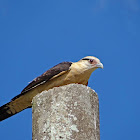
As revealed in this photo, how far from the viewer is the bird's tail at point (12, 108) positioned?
6109 mm

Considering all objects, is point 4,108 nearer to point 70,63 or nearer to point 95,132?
point 70,63

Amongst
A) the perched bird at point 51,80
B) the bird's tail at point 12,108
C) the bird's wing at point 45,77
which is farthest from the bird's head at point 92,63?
the bird's tail at point 12,108

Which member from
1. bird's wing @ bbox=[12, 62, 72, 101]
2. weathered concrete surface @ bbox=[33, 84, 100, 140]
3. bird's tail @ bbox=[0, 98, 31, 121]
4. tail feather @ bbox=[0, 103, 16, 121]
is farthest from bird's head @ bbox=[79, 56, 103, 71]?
tail feather @ bbox=[0, 103, 16, 121]

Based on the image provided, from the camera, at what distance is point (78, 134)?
4.39 metres

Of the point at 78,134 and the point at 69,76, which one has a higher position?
the point at 69,76

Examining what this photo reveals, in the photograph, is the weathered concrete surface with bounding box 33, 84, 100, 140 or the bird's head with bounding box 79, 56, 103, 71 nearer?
the weathered concrete surface with bounding box 33, 84, 100, 140

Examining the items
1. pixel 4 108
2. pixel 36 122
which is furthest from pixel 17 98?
pixel 36 122

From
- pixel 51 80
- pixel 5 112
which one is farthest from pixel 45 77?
pixel 5 112

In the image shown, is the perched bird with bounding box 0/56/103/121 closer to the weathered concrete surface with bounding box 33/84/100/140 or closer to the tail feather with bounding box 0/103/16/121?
the tail feather with bounding box 0/103/16/121

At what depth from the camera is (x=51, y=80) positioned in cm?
622

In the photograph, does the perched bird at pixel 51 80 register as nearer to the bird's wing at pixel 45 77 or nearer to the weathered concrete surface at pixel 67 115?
the bird's wing at pixel 45 77

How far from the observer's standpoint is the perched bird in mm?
6148

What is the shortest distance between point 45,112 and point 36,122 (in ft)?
0.64

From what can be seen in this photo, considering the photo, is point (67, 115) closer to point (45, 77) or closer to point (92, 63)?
point (45, 77)
